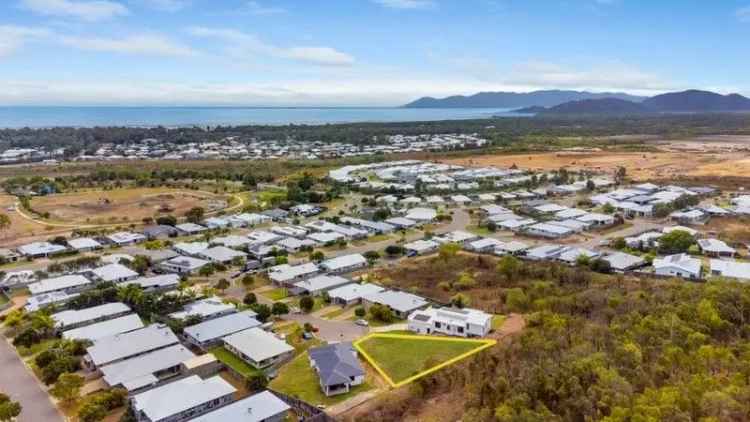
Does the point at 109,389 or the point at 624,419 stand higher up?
the point at 624,419

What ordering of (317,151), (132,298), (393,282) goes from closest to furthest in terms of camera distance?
(132,298) → (393,282) → (317,151)

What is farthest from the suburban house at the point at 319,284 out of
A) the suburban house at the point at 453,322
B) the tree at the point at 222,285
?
the suburban house at the point at 453,322

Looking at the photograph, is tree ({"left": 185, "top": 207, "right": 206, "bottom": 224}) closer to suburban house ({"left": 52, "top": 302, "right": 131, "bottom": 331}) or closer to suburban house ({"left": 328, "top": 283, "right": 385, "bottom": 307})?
suburban house ({"left": 52, "top": 302, "right": 131, "bottom": 331})

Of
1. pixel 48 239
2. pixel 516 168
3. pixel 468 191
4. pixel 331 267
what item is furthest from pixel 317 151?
pixel 331 267

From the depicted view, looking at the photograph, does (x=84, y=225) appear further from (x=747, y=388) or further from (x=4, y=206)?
(x=747, y=388)

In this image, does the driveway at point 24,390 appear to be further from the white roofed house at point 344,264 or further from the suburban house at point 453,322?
the white roofed house at point 344,264

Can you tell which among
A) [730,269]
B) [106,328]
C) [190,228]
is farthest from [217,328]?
[730,269]

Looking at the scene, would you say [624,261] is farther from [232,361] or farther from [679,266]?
[232,361]
